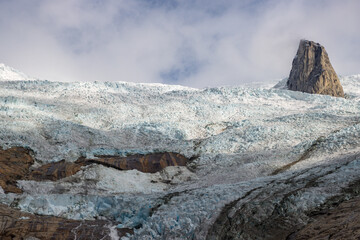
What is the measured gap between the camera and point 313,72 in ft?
156

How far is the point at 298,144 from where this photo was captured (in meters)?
17.0

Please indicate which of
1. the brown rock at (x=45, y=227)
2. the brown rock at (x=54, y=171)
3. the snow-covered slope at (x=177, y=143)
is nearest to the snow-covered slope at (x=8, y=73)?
the snow-covered slope at (x=177, y=143)

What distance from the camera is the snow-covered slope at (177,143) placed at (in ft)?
32.0

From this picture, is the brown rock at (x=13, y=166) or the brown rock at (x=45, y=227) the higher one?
the brown rock at (x=13, y=166)

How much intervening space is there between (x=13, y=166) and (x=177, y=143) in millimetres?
9734

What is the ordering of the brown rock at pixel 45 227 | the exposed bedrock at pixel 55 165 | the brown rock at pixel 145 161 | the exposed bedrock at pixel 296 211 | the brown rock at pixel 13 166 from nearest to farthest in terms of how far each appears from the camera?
the exposed bedrock at pixel 296 211, the brown rock at pixel 45 227, the brown rock at pixel 13 166, the exposed bedrock at pixel 55 165, the brown rock at pixel 145 161

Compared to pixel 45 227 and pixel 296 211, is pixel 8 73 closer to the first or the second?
pixel 45 227

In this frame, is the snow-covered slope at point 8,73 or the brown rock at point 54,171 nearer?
the brown rock at point 54,171

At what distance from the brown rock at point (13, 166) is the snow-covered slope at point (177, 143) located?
0.50 meters

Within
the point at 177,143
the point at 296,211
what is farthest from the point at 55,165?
the point at 296,211

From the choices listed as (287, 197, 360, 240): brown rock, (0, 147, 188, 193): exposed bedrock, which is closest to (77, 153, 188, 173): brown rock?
(0, 147, 188, 193): exposed bedrock

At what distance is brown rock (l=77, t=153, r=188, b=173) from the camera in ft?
52.7

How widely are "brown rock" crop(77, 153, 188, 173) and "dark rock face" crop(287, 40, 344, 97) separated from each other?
3398 centimetres

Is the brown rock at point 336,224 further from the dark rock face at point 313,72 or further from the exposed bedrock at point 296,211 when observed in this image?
the dark rock face at point 313,72
